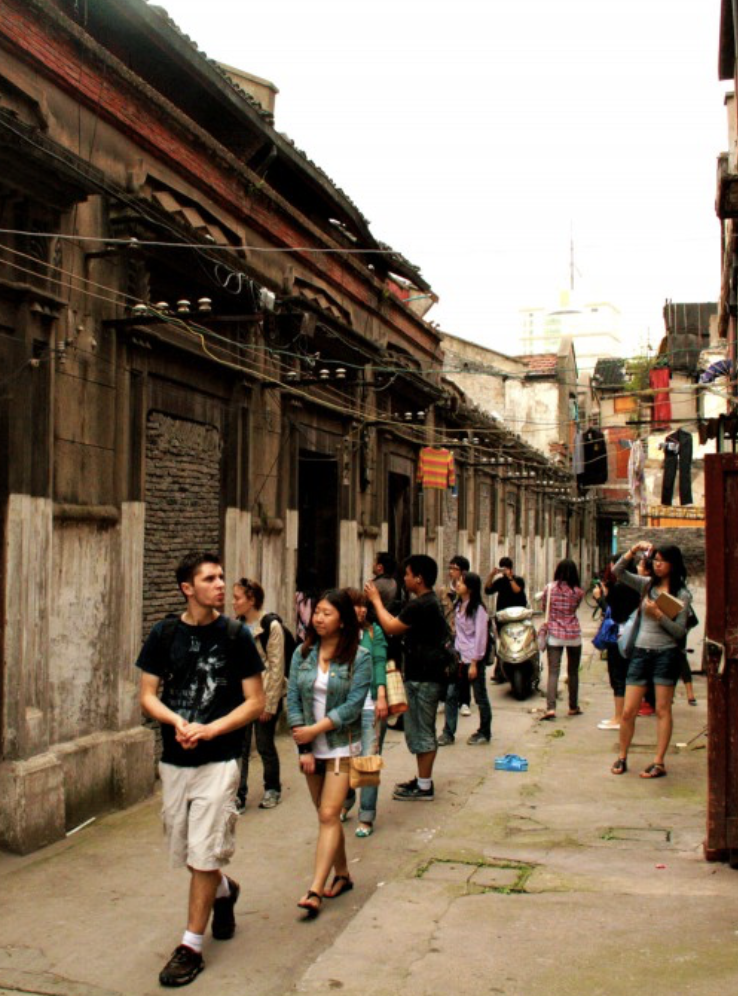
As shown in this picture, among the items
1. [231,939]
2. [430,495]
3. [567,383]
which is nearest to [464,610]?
[231,939]

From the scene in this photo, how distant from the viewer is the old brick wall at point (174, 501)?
9711 mm

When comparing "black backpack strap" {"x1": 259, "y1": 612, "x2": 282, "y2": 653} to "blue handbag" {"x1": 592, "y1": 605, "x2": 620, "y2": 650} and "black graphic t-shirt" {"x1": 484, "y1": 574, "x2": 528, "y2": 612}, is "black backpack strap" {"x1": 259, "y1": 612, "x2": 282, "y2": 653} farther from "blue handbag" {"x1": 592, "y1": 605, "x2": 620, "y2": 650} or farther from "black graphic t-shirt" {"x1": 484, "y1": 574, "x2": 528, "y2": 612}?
"black graphic t-shirt" {"x1": 484, "y1": 574, "x2": 528, "y2": 612}

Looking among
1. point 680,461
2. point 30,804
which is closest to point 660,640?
point 30,804

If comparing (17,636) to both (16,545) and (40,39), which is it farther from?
(40,39)

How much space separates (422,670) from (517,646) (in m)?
6.09

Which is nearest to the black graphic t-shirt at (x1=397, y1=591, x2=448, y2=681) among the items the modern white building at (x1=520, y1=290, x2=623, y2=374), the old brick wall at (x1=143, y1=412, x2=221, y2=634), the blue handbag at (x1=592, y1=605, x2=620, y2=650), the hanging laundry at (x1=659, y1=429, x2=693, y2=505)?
the old brick wall at (x1=143, y1=412, x2=221, y2=634)

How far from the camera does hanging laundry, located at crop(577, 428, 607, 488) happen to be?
119 ft

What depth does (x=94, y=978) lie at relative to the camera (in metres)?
4.99

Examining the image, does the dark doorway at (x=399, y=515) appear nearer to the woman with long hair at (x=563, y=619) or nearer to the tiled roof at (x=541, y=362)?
the woman with long hair at (x=563, y=619)

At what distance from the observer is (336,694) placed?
607 centimetres

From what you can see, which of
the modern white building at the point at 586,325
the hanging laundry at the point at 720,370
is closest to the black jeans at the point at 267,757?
the hanging laundry at the point at 720,370

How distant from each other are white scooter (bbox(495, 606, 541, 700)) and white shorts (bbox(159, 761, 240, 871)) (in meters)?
9.48

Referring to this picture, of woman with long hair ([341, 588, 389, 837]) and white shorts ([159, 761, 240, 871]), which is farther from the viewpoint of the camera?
woman with long hair ([341, 588, 389, 837])

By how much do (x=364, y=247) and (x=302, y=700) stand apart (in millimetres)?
12012
